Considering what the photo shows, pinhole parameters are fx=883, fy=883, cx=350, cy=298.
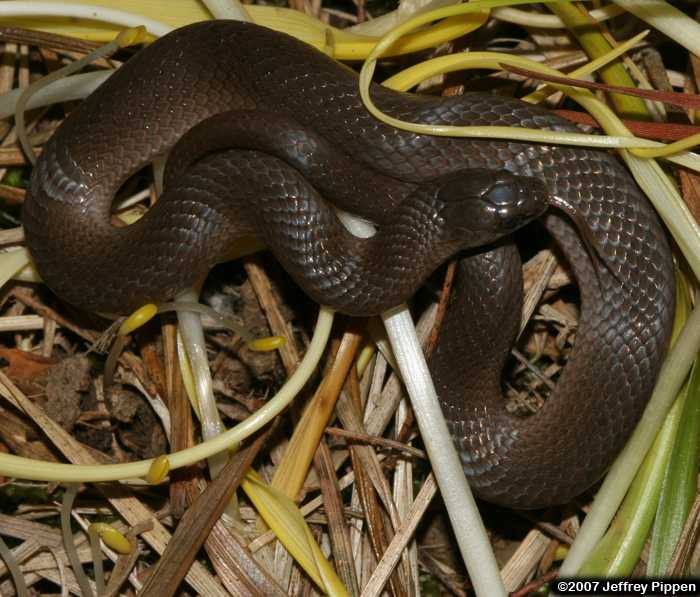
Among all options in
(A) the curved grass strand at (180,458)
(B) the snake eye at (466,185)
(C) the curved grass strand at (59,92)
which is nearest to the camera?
(A) the curved grass strand at (180,458)

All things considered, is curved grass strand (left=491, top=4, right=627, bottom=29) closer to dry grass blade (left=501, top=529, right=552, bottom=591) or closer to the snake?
the snake

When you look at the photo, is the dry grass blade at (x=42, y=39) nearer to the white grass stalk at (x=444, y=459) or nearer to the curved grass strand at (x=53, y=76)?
the curved grass strand at (x=53, y=76)

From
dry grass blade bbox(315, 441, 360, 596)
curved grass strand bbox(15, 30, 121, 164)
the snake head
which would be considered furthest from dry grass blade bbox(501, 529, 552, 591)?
curved grass strand bbox(15, 30, 121, 164)

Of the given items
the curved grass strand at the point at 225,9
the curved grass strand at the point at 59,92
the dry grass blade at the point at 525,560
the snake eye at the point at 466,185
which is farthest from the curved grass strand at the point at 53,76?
the dry grass blade at the point at 525,560

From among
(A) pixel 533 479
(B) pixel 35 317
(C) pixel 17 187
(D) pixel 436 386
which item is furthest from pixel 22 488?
(A) pixel 533 479

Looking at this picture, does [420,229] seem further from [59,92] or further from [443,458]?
[59,92]

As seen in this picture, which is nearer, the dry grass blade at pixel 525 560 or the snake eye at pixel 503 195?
the snake eye at pixel 503 195
